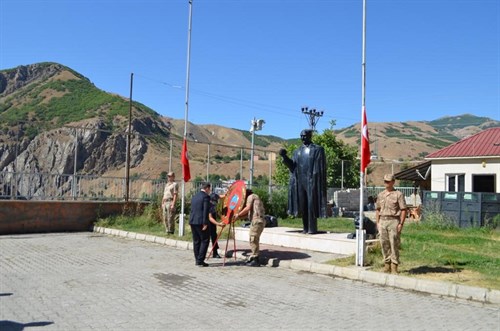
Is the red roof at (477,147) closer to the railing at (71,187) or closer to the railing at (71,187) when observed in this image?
the railing at (71,187)

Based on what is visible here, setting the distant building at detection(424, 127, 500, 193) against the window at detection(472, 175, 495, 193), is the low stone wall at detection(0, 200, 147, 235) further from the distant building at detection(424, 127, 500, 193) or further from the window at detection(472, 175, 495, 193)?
the window at detection(472, 175, 495, 193)

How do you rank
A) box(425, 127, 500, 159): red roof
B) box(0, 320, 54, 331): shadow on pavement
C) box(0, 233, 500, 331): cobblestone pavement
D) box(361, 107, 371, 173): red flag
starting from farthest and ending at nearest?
box(425, 127, 500, 159): red roof, box(361, 107, 371, 173): red flag, box(0, 233, 500, 331): cobblestone pavement, box(0, 320, 54, 331): shadow on pavement

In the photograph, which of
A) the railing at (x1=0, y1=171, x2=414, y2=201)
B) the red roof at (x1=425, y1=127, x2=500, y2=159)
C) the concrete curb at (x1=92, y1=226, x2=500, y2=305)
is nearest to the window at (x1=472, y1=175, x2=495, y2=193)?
the red roof at (x1=425, y1=127, x2=500, y2=159)

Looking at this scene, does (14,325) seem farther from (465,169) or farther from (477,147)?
(477,147)

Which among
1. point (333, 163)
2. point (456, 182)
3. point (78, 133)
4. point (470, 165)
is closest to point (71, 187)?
point (78, 133)

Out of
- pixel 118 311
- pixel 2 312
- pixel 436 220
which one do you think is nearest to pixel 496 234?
pixel 436 220

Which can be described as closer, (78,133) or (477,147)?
(78,133)

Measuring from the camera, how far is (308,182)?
1349 centimetres

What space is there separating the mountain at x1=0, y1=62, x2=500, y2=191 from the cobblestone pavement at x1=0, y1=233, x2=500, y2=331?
29.9ft

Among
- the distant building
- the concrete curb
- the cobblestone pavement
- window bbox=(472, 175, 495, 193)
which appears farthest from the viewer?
window bbox=(472, 175, 495, 193)

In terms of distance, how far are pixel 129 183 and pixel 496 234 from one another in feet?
46.8

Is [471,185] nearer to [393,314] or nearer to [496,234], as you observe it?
[496,234]

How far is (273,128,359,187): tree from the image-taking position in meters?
45.0

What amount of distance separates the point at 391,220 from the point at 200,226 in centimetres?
422
